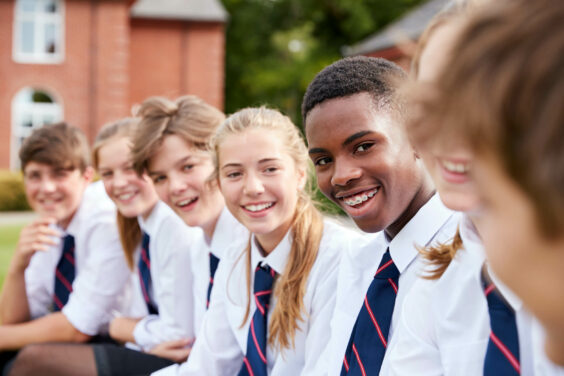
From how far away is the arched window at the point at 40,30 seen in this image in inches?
790

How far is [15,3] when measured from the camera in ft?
65.6

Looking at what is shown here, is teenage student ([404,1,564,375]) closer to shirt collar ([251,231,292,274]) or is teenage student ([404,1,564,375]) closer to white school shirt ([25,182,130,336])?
shirt collar ([251,231,292,274])

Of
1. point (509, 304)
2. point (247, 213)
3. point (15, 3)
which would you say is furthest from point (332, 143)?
point (15, 3)

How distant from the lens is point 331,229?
8.13 feet

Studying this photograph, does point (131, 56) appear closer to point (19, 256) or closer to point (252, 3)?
point (252, 3)

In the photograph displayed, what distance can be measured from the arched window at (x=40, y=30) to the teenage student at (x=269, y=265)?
19668 millimetres

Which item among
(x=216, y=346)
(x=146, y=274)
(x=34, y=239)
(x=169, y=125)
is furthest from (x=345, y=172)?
(x=34, y=239)

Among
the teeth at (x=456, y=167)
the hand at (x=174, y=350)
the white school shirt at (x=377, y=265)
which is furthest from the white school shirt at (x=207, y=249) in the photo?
the teeth at (x=456, y=167)

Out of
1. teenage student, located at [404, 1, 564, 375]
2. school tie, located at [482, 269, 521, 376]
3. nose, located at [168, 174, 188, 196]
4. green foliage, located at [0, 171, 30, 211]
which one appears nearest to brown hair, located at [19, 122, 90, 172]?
nose, located at [168, 174, 188, 196]

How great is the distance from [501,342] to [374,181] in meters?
0.79

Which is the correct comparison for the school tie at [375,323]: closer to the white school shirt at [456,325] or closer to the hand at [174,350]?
the white school shirt at [456,325]

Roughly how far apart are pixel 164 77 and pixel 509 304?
23480 mm

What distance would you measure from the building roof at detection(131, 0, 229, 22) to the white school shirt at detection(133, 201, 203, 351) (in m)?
21.2

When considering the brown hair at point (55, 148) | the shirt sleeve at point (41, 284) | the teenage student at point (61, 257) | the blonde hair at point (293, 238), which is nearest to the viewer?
the blonde hair at point (293, 238)
